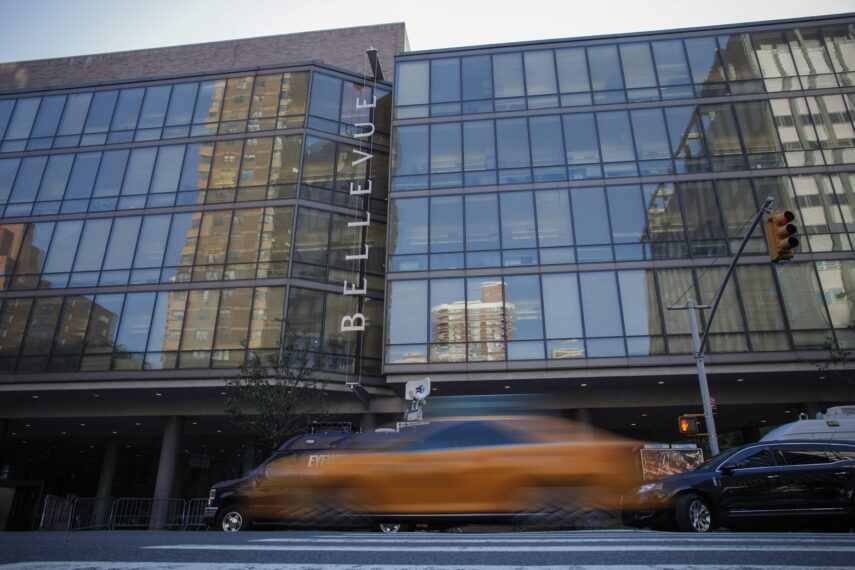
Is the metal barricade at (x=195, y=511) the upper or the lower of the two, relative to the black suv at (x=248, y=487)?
lower

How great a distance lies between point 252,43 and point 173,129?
14315 millimetres

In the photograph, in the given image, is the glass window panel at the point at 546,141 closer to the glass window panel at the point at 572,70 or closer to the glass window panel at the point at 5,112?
the glass window panel at the point at 572,70

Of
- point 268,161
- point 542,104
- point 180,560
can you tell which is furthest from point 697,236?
point 180,560

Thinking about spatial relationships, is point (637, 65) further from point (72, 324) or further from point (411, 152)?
point (72, 324)

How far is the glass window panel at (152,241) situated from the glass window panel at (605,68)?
1995cm

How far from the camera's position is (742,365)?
19.6 m

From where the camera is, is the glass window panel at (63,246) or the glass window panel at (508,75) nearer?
the glass window panel at (63,246)

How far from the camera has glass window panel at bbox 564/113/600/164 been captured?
23047mm

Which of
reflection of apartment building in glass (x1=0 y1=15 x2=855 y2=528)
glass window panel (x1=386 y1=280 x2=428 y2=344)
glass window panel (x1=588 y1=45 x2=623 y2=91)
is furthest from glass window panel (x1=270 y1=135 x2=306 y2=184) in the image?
glass window panel (x1=588 y1=45 x2=623 y2=91)

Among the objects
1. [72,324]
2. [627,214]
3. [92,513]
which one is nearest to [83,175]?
[72,324]

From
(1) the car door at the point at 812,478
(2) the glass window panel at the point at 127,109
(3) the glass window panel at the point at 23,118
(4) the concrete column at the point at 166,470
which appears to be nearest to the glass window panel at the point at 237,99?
(2) the glass window panel at the point at 127,109

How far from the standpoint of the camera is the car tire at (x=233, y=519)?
1070 cm

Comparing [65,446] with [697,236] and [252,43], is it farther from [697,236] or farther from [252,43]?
[697,236]

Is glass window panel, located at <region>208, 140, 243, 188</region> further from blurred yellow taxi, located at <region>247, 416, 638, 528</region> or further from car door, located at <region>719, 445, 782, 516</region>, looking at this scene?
car door, located at <region>719, 445, 782, 516</region>
